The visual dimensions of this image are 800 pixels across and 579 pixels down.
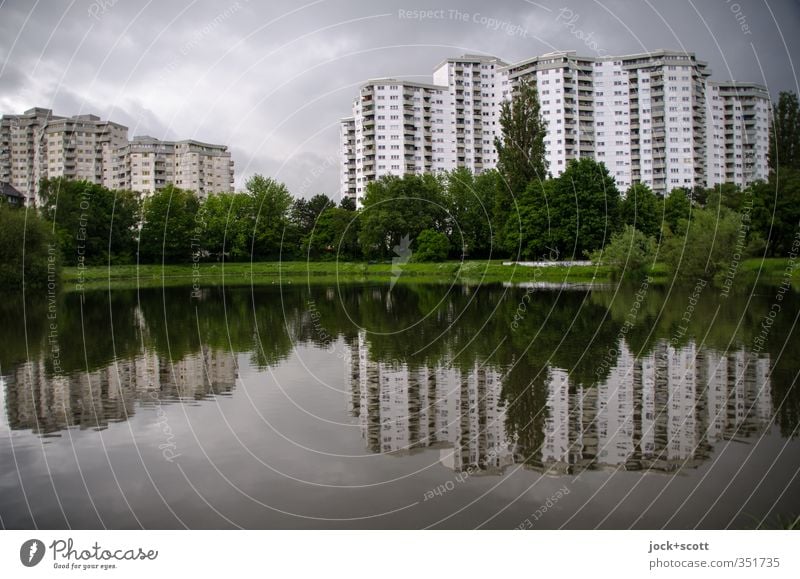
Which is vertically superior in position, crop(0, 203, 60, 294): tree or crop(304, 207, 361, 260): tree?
crop(304, 207, 361, 260): tree

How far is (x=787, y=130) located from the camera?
1142 centimetres

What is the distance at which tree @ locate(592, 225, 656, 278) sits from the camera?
1658 inches

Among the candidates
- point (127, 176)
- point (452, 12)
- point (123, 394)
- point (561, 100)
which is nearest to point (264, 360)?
point (123, 394)

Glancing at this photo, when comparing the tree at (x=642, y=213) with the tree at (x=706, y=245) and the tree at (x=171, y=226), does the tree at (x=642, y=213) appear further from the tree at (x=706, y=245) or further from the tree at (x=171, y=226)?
the tree at (x=171, y=226)

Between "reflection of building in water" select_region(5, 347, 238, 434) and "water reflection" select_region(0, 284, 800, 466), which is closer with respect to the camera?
"water reflection" select_region(0, 284, 800, 466)

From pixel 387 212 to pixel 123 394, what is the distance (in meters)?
45.3

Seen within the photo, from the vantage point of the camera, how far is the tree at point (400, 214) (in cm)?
5566

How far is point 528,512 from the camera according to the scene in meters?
6.48

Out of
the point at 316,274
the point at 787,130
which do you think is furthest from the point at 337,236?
the point at 787,130

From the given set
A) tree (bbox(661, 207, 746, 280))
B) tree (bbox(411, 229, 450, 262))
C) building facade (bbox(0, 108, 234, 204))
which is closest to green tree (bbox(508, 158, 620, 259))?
tree (bbox(411, 229, 450, 262))

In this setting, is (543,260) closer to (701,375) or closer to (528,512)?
(701,375)

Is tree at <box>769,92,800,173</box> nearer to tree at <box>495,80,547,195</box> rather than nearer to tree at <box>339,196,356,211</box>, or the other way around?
tree at <box>495,80,547,195</box>

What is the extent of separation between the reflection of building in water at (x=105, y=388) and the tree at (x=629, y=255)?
32230mm

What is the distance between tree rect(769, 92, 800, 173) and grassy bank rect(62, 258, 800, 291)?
2835 cm
